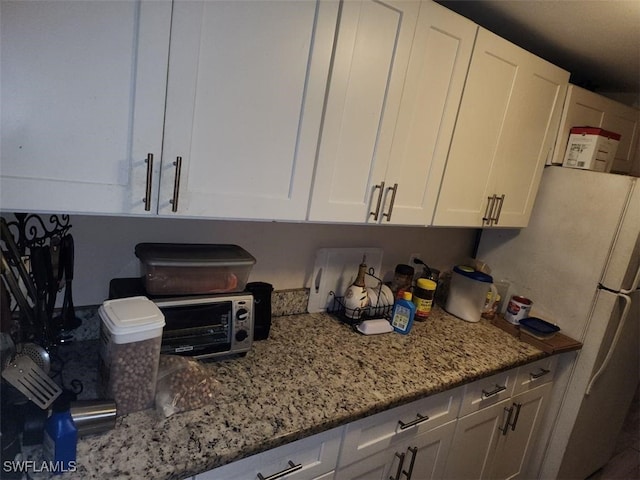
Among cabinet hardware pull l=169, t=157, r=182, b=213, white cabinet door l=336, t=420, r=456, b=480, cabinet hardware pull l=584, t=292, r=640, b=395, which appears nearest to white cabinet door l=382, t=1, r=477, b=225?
cabinet hardware pull l=169, t=157, r=182, b=213

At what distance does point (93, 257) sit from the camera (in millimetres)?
1258

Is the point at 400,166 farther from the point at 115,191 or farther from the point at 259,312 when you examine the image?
the point at 115,191

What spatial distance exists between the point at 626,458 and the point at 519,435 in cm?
143

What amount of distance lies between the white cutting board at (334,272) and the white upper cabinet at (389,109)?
391mm

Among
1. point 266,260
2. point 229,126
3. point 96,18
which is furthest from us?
point 266,260

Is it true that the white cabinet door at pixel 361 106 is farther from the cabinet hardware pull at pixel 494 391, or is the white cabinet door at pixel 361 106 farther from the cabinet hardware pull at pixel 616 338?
the cabinet hardware pull at pixel 616 338

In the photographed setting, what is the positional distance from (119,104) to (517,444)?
2233 mm

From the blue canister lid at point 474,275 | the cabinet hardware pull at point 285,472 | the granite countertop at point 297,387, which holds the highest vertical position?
the blue canister lid at point 474,275

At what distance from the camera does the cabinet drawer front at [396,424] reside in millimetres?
1246

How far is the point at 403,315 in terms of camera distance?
168 centimetres

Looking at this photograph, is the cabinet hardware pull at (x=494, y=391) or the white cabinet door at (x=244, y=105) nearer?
the white cabinet door at (x=244, y=105)

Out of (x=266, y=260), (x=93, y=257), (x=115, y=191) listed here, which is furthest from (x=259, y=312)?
(x=115, y=191)

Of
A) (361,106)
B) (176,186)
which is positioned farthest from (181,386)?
(361,106)

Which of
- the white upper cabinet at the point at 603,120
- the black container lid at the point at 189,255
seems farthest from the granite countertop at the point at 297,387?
the white upper cabinet at the point at 603,120
